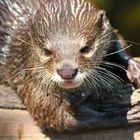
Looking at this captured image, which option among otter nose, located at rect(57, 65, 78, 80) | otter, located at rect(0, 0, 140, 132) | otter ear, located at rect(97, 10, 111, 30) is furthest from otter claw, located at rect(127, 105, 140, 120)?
otter nose, located at rect(57, 65, 78, 80)

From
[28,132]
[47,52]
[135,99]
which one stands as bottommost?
[28,132]

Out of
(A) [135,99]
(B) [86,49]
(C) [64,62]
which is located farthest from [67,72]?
(A) [135,99]

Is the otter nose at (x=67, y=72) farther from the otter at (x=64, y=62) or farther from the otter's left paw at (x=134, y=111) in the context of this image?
the otter's left paw at (x=134, y=111)

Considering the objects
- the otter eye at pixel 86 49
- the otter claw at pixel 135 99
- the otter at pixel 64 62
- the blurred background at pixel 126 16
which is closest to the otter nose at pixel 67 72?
the otter at pixel 64 62

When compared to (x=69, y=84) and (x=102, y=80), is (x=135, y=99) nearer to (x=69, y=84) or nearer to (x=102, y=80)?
(x=102, y=80)

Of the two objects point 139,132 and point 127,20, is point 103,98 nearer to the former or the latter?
point 139,132

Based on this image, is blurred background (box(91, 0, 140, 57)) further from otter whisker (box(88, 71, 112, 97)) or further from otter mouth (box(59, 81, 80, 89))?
otter mouth (box(59, 81, 80, 89))

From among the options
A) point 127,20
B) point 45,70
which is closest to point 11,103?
point 45,70
